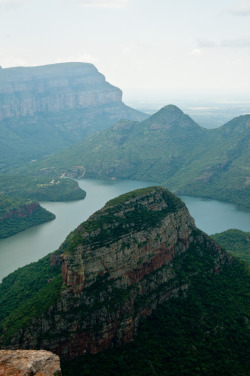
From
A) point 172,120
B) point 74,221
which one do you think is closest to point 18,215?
point 74,221

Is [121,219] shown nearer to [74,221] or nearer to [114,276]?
[114,276]

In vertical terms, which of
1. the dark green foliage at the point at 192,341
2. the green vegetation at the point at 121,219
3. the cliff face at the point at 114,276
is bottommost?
the dark green foliage at the point at 192,341

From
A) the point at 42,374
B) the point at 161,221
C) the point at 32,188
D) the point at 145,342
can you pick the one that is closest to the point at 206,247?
the point at 161,221

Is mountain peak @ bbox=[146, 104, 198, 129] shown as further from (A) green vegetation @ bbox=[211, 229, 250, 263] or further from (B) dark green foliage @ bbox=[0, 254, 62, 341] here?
(B) dark green foliage @ bbox=[0, 254, 62, 341]

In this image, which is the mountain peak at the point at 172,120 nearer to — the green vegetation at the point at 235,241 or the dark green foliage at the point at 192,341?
the green vegetation at the point at 235,241

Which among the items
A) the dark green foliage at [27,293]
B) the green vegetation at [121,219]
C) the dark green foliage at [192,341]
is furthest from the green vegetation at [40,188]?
the dark green foliage at [192,341]

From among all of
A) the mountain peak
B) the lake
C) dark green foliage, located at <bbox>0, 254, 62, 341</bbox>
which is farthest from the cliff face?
the mountain peak
